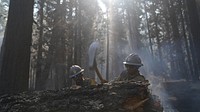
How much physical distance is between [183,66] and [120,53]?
13.9 meters

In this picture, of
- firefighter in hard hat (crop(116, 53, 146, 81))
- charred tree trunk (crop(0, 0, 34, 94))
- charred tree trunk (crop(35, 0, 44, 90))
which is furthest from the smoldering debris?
charred tree trunk (crop(35, 0, 44, 90))

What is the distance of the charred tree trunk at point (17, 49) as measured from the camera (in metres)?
5.48

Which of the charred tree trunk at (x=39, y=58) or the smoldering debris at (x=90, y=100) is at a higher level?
the charred tree trunk at (x=39, y=58)

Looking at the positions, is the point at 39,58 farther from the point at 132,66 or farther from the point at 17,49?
the point at 132,66

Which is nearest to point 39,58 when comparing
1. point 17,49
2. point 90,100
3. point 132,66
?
point 17,49

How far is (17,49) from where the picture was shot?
19.0 ft

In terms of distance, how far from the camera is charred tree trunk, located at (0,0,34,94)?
216 inches

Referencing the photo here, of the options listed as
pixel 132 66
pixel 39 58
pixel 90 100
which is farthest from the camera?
pixel 39 58

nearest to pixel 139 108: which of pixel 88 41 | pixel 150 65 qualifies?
pixel 88 41

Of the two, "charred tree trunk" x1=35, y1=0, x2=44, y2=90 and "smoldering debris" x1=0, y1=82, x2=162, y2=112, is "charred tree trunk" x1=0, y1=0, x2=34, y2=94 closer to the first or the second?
"smoldering debris" x1=0, y1=82, x2=162, y2=112

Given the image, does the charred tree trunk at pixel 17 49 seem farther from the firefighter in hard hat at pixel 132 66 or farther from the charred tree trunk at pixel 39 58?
the charred tree trunk at pixel 39 58

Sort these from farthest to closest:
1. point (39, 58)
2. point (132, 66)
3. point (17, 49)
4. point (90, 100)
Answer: point (39, 58)
point (17, 49)
point (132, 66)
point (90, 100)

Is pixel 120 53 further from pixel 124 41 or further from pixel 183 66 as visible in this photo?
pixel 183 66

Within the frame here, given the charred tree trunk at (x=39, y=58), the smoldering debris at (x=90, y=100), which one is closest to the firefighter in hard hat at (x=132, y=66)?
the smoldering debris at (x=90, y=100)
